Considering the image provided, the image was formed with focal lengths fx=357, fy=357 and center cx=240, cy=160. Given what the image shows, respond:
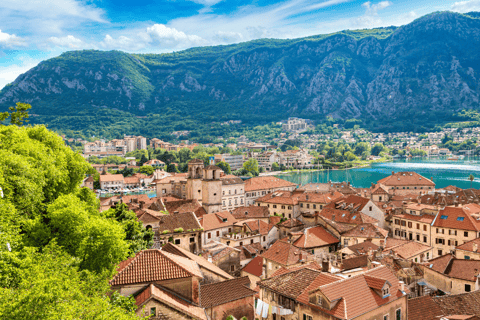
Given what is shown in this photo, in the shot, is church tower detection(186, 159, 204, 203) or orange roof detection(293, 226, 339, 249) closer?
orange roof detection(293, 226, 339, 249)

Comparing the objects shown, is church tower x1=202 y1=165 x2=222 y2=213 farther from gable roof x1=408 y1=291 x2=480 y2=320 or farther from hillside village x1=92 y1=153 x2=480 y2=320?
gable roof x1=408 y1=291 x2=480 y2=320

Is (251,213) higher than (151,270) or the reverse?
the reverse

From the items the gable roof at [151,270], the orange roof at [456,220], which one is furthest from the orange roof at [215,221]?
A: the gable roof at [151,270]

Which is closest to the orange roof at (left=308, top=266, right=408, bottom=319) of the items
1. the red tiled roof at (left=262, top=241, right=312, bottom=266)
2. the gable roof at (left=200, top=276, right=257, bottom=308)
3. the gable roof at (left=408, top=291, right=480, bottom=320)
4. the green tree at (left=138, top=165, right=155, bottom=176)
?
the gable roof at (left=408, top=291, right=480, bottom=320)

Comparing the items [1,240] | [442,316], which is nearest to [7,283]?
[1,240]

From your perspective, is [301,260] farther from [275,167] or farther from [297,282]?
[275,167]

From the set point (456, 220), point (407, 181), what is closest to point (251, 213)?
point (456, 220)
